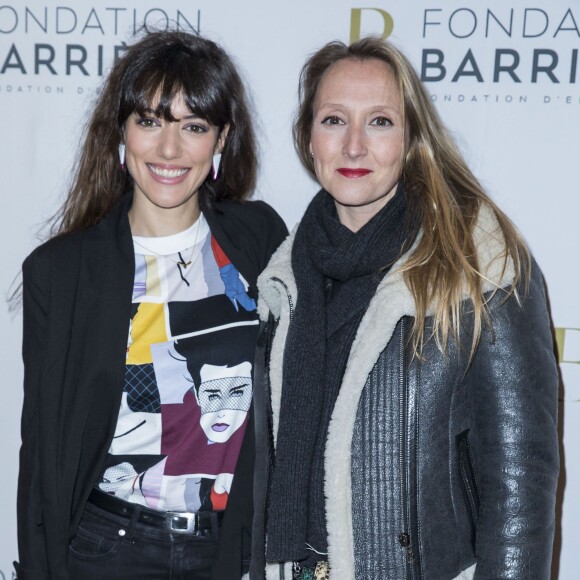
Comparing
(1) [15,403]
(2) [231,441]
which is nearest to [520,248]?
(2) [231,441]

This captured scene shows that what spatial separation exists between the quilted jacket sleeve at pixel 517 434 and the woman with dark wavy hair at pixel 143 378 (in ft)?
2.06

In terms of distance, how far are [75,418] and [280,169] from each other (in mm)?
965

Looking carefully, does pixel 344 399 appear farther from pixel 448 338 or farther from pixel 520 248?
pixel 520 248

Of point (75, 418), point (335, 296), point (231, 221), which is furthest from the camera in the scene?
point (231, 221)

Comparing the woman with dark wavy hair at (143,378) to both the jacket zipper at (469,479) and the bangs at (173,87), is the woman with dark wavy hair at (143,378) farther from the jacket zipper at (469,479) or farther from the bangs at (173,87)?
the jacket zipper at (469,479)

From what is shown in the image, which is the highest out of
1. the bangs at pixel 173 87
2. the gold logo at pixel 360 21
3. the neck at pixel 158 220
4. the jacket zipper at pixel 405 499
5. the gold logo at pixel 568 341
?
the gold logo at pixel 360 21

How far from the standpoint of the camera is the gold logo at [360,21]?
2.19m

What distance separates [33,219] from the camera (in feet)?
7.84

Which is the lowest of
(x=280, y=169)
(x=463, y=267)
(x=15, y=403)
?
(x=15, y=403)

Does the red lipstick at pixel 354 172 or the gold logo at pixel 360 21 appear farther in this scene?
the gold logo at pixel 360 21

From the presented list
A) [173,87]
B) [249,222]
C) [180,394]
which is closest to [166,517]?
[180,394]

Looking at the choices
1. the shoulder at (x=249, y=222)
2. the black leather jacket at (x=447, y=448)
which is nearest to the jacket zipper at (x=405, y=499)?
the black leather jacket at (x=447, y=448)

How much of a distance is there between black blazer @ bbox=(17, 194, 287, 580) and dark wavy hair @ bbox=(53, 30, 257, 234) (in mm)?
188

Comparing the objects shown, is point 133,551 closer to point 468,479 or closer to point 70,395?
point 70,395
